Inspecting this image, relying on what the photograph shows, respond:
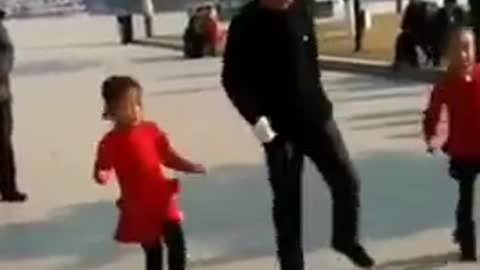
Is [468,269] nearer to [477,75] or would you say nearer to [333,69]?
[477,75]

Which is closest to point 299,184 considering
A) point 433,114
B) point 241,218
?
point 433,114

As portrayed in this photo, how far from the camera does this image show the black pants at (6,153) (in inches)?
431

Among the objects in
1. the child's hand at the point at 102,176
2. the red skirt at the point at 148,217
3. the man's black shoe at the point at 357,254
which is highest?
the child's hand at the point at 102,176

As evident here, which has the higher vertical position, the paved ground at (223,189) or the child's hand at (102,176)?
the child's hand at (102,176)

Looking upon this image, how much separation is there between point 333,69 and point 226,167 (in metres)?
13.1

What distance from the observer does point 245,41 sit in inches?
275

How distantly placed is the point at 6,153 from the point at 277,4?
4.76 metres

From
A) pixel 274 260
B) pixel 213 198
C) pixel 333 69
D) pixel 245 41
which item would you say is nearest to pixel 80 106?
pixel 333 69

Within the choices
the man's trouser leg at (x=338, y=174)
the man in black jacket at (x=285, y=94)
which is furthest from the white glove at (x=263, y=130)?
the man's trouser leg at (x=338, y=174)

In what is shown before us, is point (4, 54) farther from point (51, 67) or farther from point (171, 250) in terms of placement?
point (51, 67)

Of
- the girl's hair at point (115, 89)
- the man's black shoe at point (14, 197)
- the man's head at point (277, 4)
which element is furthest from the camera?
the man's black shoe at point (14, 197)

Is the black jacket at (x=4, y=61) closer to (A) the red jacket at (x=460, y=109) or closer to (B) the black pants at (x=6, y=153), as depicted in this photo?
(B) the black pants at (x=6, y=153)

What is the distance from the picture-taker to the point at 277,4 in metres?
6.92

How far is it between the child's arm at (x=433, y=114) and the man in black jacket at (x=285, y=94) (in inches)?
26.2
